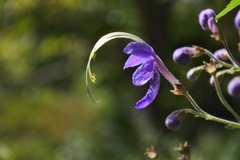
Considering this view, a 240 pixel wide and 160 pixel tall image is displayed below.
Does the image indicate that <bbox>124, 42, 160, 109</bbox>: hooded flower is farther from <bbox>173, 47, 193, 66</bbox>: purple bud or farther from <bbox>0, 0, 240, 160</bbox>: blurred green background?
<bbox>0, 0, 240, 160</bbox>: blurred green background

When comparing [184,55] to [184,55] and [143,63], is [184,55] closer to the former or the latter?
[184,55]

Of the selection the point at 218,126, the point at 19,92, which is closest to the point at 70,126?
the point at 19,92

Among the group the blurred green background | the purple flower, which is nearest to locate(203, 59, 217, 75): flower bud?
the purple flower

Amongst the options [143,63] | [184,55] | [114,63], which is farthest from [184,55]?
[114,63]

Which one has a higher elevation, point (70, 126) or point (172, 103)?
point (70, 126)

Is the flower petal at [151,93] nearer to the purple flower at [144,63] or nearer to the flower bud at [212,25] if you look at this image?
the purple flower at [144,63]

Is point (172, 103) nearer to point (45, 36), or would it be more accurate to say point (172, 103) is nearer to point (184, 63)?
point (45, 36)

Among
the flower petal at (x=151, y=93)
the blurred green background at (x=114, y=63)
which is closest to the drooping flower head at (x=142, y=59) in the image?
the flower petal at (x=151, y=93)
